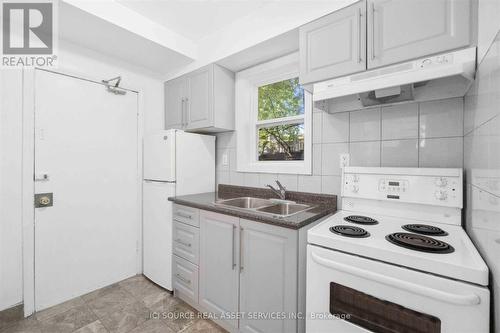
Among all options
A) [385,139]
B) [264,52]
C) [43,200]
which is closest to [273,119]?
[264,52]

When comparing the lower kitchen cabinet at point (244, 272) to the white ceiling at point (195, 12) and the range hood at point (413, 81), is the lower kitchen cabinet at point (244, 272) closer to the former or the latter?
the range hood at point (413, 81)

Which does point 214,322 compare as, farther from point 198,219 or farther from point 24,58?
point 24,58

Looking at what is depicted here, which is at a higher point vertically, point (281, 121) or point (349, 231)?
point (281, 121)

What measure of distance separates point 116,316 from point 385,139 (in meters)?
2.45

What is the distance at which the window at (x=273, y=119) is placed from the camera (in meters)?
2.06

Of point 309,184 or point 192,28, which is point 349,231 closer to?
point 309,184

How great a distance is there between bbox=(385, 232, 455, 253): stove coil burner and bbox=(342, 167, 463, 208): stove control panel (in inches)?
13.7

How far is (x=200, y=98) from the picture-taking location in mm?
2283

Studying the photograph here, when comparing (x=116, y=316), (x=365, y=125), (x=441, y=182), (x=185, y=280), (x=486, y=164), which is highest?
(x=365, y=125)

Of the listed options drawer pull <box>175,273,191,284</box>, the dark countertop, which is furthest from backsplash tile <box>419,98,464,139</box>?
drawer pull <box>175,273,191,284</box>

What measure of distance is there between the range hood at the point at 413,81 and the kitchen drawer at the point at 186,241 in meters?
1.41

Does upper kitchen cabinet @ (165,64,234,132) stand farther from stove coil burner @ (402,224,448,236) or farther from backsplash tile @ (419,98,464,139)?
stove coil burner @ (402,224,448,236)

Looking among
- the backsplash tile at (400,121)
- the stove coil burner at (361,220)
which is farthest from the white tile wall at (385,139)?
the stove coil burner at (361,220)

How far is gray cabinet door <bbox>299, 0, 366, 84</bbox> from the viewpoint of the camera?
1.36 m
